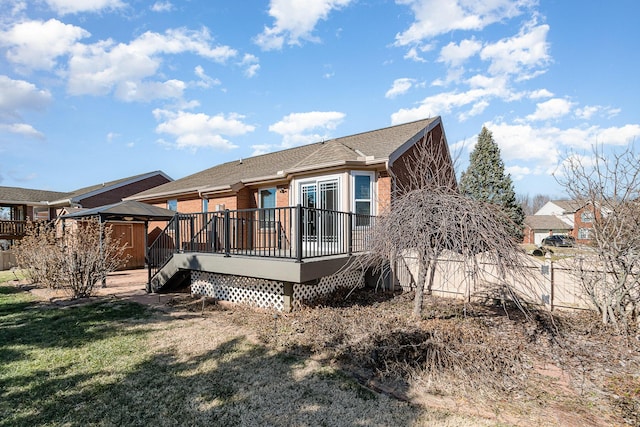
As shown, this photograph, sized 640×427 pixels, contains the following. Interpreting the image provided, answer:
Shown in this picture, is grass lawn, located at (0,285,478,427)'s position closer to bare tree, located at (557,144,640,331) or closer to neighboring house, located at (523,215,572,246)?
bare tree, located at (557,144,640,331)

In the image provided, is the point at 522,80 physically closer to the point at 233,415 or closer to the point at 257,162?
the point at 257,162

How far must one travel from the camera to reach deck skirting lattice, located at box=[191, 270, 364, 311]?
712cm

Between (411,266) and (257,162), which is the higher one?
(257,162)

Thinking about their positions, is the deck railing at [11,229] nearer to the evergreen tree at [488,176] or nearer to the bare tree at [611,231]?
the bare tree at [611,231]

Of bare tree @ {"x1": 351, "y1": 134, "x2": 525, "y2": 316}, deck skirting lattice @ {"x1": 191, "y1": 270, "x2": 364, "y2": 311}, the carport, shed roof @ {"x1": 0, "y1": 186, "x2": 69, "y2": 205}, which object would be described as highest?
shed roof @ {"x1": 0, "y1": 186, "x2": 69, "y2": 205}

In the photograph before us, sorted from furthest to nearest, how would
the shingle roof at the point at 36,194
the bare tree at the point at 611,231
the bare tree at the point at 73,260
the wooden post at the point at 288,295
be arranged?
1. the shingle roof at the point at 36,194
2. the bare tree at the point at 73,260
3. the wooden post at the point at 288,295
4. the bare tree at the point at 611,231

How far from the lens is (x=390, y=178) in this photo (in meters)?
9.46

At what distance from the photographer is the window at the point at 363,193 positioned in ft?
31.7

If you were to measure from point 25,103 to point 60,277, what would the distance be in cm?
1862

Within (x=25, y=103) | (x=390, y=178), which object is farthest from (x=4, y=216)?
(x=390, y=178)

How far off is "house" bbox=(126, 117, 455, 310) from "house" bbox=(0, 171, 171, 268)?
10.6 meters

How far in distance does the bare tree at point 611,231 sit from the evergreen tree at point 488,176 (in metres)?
18.9

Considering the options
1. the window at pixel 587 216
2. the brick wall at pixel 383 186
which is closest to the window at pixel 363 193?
the brick wall at pixel 383 186

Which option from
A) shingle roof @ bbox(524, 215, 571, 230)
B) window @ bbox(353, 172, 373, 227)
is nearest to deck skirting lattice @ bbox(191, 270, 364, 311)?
window @ bbox(353, 172, 373, 227)
